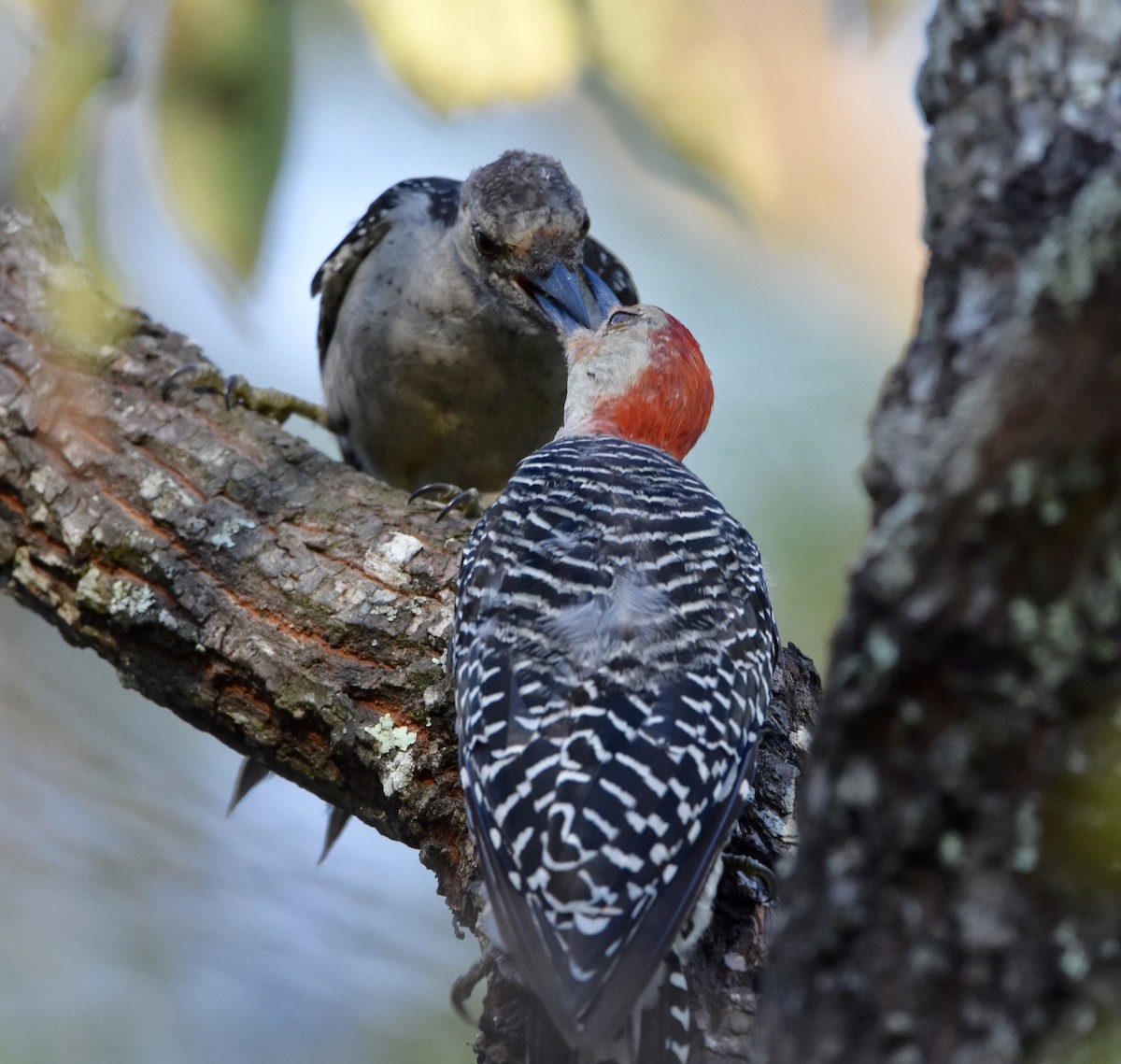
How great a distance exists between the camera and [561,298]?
5.00 metres

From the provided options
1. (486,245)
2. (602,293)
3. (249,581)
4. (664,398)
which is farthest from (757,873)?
(486,245)

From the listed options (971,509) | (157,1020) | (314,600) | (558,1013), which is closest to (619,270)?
(314,600)

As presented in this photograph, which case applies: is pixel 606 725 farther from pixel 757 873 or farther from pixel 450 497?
pixel 450 497

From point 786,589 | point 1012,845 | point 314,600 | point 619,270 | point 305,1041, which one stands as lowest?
point 305,1041

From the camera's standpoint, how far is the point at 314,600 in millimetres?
3775

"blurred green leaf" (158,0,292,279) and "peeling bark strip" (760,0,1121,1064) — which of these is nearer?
"peeling bark strip" (760,0,1121,1064)

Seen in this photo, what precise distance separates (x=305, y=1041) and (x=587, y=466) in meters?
4.17

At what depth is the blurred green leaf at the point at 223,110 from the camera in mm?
1854

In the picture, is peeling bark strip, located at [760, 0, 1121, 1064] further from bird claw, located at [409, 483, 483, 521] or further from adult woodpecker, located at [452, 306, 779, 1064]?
bird claw, located at [409, 483, 483, 521]

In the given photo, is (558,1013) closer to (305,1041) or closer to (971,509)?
(971,509)

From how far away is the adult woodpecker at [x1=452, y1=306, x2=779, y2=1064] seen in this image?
2621 millimetres

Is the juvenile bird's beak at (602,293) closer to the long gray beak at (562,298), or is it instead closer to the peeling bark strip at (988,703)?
the long gray beak at (562,298)

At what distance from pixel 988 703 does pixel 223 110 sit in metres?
1.42

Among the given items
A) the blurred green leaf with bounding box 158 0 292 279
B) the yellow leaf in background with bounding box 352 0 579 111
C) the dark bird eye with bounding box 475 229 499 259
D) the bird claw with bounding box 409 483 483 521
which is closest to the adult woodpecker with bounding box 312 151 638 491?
the dark bird eye with bounding box 475 229 499 259
